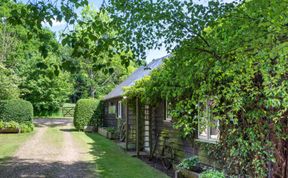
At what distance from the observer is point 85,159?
10.2m

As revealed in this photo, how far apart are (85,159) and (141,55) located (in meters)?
6.38

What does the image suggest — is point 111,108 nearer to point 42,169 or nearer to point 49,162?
point 49,162

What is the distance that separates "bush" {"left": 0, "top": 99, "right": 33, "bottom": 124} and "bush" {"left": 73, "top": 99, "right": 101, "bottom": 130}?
118 inches

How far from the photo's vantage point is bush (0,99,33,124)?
62.1 ft

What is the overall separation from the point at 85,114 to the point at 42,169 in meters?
12.2

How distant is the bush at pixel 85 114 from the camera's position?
20484mm

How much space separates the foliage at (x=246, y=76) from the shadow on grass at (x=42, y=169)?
12.9ft

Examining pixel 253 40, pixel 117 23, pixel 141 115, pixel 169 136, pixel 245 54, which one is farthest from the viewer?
pixel 141 115

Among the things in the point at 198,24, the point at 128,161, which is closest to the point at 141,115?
the point at 128,161

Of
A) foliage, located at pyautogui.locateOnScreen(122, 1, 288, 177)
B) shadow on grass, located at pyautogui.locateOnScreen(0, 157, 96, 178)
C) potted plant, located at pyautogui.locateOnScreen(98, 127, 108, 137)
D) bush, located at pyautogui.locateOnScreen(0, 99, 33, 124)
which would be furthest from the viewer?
A: bush, located at pyautogui.locateOnScreen(0, 99, 33, 124)

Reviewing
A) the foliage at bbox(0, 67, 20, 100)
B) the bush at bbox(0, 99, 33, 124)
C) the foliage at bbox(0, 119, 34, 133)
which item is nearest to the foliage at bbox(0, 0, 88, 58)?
the foliage at bbox(0, 119, 34, 133)

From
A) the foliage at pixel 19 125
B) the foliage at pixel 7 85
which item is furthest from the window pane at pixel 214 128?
the foliage at pixel 7 85

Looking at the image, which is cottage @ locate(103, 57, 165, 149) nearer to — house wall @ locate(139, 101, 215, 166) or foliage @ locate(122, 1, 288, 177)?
house wall @ locate(139, 101, 215, 166)

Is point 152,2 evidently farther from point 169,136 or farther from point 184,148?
point 169,136
